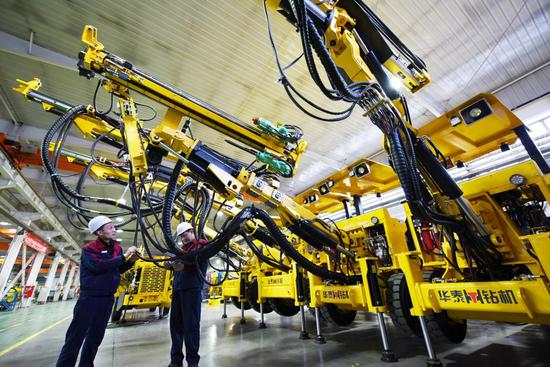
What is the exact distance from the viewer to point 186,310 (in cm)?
258

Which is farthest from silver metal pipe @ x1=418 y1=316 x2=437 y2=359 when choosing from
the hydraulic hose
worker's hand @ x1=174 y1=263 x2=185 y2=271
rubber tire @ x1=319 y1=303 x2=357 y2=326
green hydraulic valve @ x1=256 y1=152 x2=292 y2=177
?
worker's hand @ x1=174 y1=263 x2=185 y2=271

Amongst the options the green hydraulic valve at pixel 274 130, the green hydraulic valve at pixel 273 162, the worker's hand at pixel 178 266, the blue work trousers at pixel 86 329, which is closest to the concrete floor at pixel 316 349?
the blue work trousers at pixel 86 329

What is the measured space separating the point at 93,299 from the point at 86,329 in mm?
260

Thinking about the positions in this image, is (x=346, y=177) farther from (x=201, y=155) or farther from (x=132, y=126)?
(x=132, y=126)

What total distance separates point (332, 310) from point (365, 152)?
576 cm

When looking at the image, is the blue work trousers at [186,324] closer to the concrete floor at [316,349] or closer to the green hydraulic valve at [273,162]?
the concrete floor at [316,349]

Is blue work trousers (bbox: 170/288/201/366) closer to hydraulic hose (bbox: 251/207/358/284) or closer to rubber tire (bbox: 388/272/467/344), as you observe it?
hydraulic hose (bbox: 251/207/358/284)

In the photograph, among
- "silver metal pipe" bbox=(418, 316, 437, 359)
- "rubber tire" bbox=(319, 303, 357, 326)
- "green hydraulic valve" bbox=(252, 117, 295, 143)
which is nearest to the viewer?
"silver metal pipe" bbox=(418, 316, 437, 359)

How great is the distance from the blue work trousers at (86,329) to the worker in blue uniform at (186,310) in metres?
0.67

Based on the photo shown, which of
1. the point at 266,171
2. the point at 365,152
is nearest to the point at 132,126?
the point at 266,171

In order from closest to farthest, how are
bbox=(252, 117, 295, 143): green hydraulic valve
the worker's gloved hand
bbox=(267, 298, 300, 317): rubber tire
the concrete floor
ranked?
the concrete floor → the worker's gloved hand → bbox=(252, 117, 295, 143): green hydraulic valve → bbox=(267, 298, 300, 317): rubber tire

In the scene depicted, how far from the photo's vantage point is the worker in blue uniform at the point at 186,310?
246 centimetres

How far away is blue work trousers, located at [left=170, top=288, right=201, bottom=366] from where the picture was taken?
243 centimetres

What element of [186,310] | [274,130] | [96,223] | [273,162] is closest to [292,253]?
[273,162]
